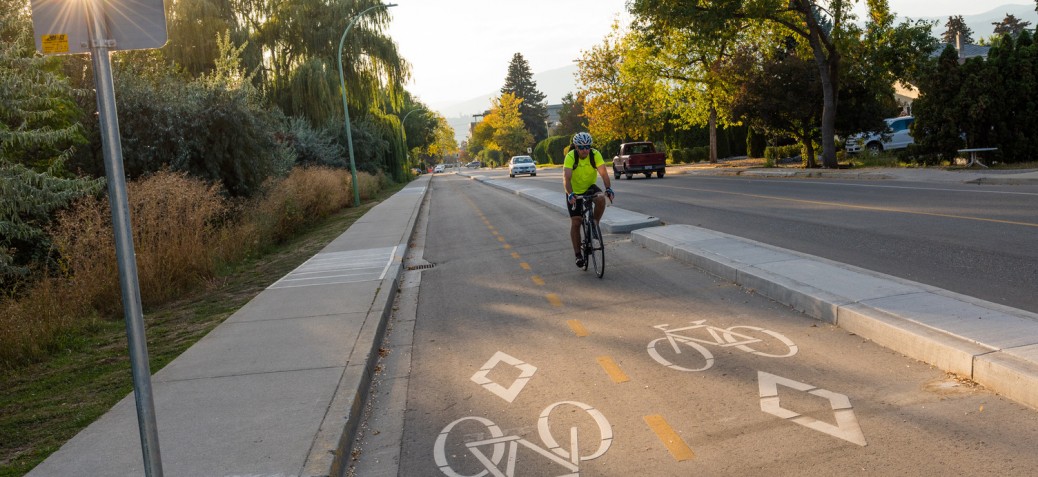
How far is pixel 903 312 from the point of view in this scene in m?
6.29

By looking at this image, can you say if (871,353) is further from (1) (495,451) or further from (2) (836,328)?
(1) (495,451)

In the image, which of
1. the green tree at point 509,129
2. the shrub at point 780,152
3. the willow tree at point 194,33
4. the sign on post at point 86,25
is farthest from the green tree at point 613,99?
the green tree at point 509,129

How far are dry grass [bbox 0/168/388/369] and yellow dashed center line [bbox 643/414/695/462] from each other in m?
5.88

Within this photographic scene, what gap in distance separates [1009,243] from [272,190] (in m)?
15.7

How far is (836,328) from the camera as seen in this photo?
666 centimetres

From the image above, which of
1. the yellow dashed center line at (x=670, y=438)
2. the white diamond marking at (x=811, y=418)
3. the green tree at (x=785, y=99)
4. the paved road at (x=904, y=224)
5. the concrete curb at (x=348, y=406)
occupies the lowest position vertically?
the yellow dashed center line at (x=670, y=438)

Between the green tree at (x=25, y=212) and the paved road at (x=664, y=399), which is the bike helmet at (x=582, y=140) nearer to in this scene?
the paved road at (x=664, y=399)

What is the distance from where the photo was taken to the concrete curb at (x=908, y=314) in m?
4.91

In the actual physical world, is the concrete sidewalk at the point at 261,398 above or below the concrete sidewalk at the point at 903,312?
below

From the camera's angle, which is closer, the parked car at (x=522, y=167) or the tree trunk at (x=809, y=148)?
the tree trunk at (x=809, y=148)

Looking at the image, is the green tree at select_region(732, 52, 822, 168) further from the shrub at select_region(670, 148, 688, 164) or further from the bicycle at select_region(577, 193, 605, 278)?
the bicycle at select_region(577, 193, 605, 278)

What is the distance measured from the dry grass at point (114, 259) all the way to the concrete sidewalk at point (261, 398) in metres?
1.59

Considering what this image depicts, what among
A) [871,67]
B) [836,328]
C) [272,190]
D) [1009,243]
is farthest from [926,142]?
[836,328]

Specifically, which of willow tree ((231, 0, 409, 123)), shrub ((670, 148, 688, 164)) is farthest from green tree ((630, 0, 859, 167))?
shrub ((670, 148, 688, 164))
